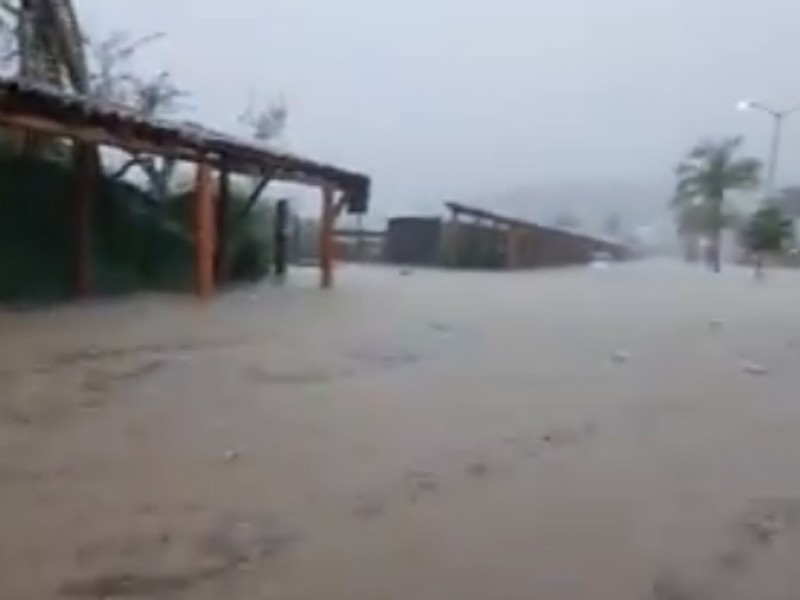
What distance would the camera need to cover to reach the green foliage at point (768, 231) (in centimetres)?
4059

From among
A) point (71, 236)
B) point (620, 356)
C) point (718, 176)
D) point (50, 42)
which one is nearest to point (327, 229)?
point (50, 42)

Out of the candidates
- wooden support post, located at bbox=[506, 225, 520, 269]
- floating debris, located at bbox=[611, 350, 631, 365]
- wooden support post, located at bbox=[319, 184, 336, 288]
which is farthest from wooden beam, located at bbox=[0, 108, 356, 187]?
wooden support post, located at bbox=[506, 225, 520, 269]

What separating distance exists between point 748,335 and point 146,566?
9.57 m

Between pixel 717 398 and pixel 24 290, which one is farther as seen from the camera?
pixel 24 290

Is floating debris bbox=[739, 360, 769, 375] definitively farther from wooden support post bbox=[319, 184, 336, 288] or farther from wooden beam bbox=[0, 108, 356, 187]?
wooden support post bbox=[319, 184, 336, 288]

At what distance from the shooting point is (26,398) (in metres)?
6.60

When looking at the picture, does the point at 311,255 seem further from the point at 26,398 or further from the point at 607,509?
the point at 607,509

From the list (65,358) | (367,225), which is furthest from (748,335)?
(367,225)

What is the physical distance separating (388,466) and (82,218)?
350 inches

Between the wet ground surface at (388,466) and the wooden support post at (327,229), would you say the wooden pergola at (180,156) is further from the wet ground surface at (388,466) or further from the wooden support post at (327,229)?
the wet ground surface at (388,466)

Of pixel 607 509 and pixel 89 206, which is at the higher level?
pixel 89 206

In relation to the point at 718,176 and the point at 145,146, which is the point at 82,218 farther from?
the point at 718,176

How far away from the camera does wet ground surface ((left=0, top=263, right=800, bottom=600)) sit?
3637 millimetres

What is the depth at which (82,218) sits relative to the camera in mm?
13250
